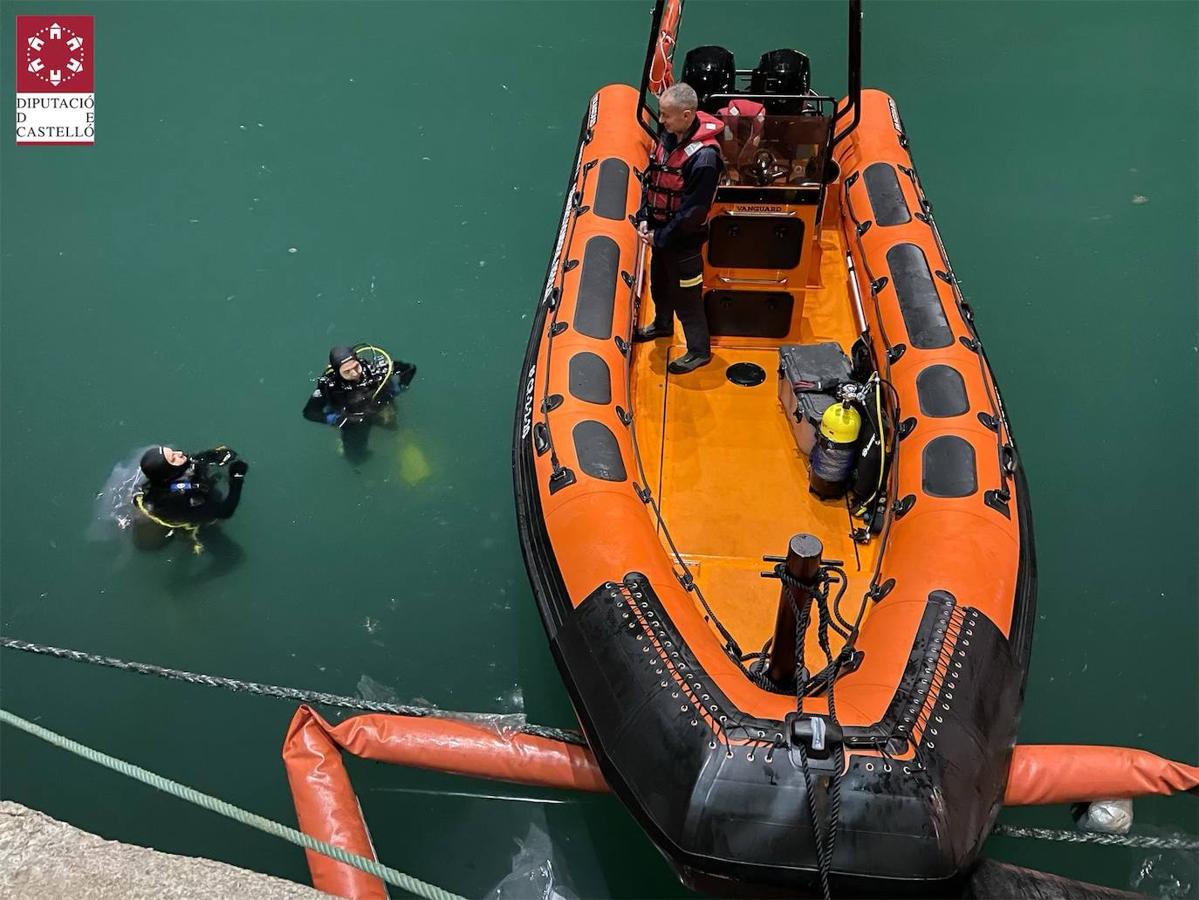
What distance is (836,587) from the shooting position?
259 centimetres

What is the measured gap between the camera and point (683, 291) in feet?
10.3

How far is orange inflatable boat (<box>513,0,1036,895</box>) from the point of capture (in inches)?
69.8

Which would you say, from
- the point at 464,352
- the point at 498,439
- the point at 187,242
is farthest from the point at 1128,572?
the point at 187,242

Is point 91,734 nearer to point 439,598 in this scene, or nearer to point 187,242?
point 439,598

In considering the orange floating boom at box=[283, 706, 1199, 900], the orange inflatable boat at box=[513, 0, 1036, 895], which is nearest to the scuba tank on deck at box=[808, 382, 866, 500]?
the orange inflatable boat at box=[513, 0, 1036, 895]

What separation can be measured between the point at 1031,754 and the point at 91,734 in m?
3.04

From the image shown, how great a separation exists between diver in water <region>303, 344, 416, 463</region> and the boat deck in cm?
124

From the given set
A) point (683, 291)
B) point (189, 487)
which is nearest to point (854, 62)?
point (683, 291)

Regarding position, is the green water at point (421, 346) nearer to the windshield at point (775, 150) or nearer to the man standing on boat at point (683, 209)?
the man standing on boat at point (683, 209)

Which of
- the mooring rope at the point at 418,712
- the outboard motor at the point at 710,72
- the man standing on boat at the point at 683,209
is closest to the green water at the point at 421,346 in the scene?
the mooring rope at the point at 418,712

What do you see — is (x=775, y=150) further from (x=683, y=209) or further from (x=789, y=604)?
(x=789, y=604)

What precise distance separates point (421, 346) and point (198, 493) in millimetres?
1269

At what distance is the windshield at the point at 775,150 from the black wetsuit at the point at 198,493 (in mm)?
2382

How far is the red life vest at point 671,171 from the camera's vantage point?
2.87 meters
